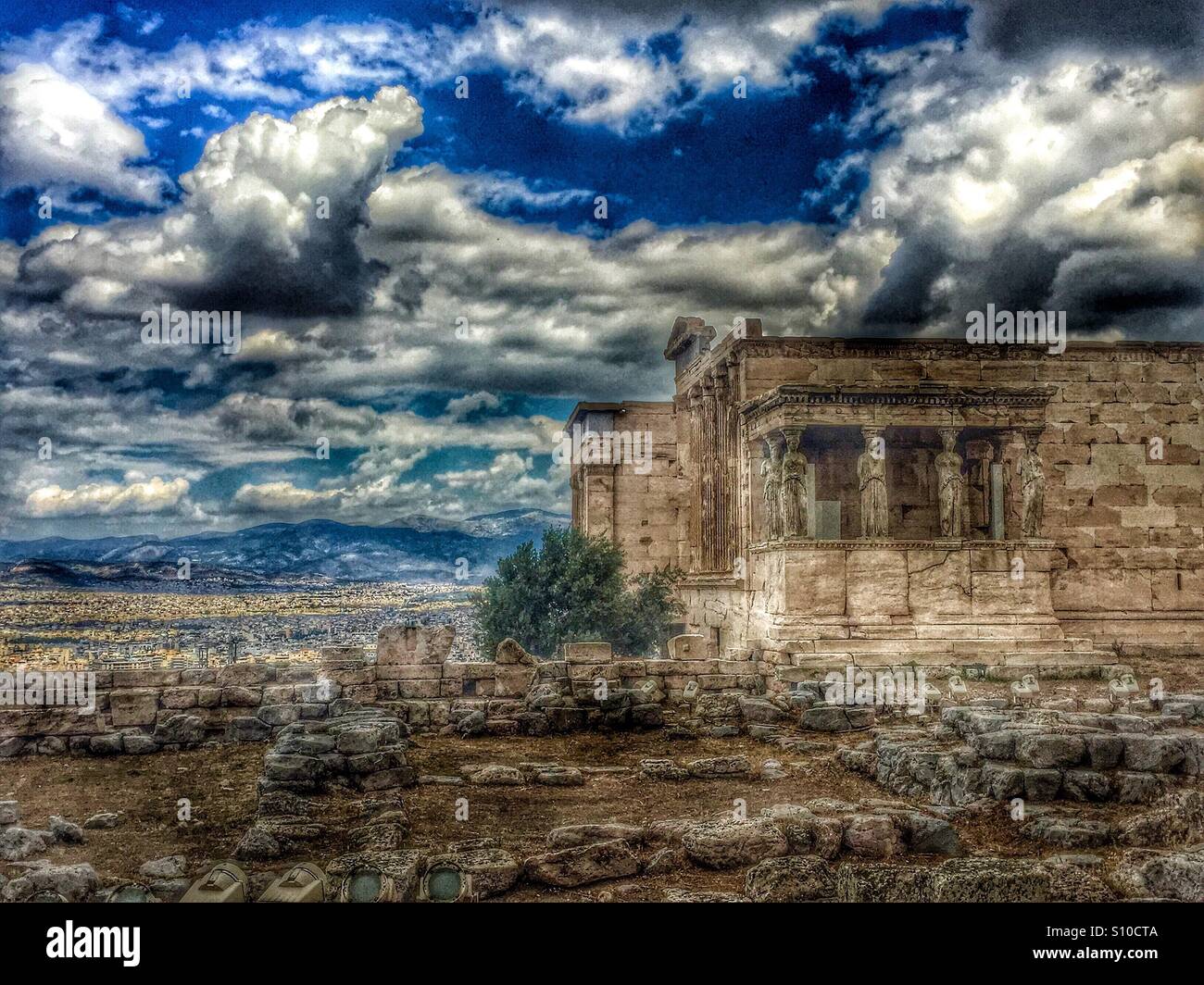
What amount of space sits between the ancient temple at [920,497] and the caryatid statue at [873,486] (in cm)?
3

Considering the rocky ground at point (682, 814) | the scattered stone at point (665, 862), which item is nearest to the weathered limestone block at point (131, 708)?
the rocky ground at point (682, 814)

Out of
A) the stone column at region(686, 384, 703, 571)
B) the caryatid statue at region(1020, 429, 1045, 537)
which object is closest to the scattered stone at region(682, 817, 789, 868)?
the caryatid statue at region(1020, 429, 1045, 537)

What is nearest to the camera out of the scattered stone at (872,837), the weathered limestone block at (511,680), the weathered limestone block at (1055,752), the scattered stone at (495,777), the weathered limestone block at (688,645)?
the scattered stone at (872,837)

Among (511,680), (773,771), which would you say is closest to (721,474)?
(511,680)

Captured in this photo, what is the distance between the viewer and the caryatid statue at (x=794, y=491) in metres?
17.5

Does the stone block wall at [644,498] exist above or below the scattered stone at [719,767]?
above

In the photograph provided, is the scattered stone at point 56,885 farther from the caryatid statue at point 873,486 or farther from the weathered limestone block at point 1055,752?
the caryatid statue at point 873,486

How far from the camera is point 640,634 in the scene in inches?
917

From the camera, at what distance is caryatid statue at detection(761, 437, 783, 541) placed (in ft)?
58.5

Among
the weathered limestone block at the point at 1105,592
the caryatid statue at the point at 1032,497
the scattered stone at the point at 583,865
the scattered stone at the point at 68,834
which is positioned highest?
the caryatid statue at the point at 1032,497

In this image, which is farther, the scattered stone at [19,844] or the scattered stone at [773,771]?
the scattered stone at [773,771]

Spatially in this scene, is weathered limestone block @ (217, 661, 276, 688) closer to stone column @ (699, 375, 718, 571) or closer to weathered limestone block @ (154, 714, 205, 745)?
weathered limestone block @ (154, 714, 205, 745)
